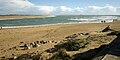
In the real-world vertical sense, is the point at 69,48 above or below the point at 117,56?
below

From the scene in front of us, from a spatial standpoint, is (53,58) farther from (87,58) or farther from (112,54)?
(112,54)

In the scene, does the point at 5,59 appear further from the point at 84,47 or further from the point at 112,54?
the point at 112,54

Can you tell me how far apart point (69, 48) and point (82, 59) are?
3442 millimetres

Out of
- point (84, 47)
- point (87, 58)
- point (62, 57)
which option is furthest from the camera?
point (84, 47)

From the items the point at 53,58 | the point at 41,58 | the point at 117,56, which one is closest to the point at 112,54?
the point at 117,56

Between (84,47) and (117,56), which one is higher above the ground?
(117,56)

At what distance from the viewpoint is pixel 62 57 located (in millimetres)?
8945

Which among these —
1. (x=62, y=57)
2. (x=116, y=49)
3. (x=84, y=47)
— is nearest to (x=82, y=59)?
(x=62, y=57)

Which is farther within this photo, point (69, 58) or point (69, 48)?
point (69, 48)

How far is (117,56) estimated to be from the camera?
6.51m

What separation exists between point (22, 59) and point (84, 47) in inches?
131

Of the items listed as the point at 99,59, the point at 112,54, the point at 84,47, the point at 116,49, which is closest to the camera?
the point at 99,59

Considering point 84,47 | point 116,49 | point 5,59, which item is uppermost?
point 116,49

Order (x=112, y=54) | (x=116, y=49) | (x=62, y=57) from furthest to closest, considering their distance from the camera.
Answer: (x=62, y=57) → (x=116, y=49) → (x=112, y=54)
